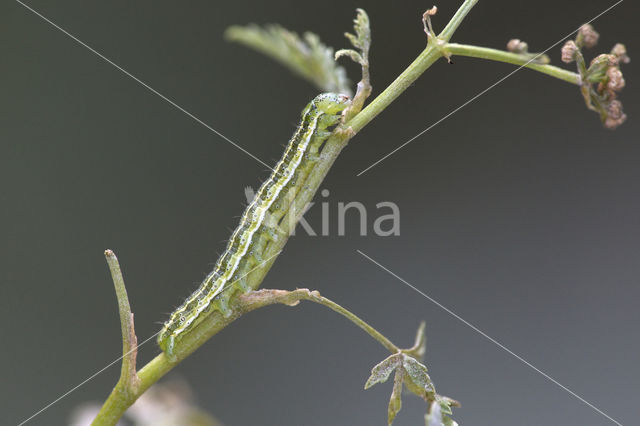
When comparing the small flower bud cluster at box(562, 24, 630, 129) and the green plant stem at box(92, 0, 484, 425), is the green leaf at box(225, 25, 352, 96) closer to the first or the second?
the green plant stem at box(92, 0, 484, 425)

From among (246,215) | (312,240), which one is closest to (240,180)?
(312,240)

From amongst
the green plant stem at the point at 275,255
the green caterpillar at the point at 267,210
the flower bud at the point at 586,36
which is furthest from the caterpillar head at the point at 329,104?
the flower bud at the point at 586,36

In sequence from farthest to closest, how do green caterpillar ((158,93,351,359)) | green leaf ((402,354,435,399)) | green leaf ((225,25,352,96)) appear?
green caterpillar ((158,93,351,359)), green leaf ((402,354,435,399)), green leaf ((225,25,352,96))

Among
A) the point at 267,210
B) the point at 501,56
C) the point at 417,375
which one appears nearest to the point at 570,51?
the point at 501,56

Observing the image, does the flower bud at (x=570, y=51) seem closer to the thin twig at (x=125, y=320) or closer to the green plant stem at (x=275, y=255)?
the green plant stem at (x=275, y=255)

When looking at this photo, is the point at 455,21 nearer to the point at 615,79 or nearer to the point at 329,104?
the point at 615,79

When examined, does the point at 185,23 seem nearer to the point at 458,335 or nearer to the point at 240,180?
the point at 240,180

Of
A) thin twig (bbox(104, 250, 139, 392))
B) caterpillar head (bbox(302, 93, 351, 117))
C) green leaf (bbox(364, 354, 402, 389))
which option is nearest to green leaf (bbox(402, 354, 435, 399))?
green leaf (bbox(364, 354, 402, 389))

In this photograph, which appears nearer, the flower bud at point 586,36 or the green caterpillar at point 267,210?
the flower bud at point 586,36
